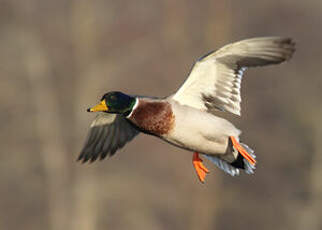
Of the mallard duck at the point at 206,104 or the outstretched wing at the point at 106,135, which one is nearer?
the mallard duck at the point at 206,104

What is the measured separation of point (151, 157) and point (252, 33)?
367 centimetres

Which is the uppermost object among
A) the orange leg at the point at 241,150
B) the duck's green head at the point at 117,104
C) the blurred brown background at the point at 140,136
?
the duck's green head at the point at 117,104

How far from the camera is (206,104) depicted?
6926 millimetres

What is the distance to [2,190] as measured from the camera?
18828mm

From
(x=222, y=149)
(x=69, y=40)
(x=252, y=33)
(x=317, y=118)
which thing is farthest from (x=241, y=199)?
(x=222, y=149)

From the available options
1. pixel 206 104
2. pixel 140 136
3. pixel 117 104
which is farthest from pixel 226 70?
pixel 140 136

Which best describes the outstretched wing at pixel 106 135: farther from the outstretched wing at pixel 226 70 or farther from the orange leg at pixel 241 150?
the orange leg at pixel 241 150

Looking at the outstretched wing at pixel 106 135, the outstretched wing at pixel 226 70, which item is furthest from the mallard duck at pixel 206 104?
the outstretched wing at pixel 106 135

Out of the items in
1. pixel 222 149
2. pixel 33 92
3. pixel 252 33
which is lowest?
pixel 33 92

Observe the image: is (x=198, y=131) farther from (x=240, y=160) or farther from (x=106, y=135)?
(x=106, y=135)

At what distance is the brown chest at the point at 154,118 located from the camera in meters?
6.55

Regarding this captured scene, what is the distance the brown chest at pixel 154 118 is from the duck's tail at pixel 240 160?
57cm

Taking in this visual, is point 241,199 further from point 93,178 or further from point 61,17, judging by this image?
point 61,17

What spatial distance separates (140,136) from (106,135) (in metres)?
12.2
